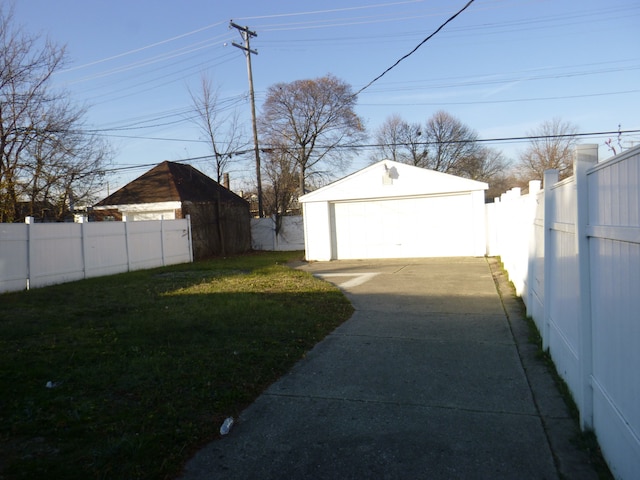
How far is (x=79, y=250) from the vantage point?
14.0 metres

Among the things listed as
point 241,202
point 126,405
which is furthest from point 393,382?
point 241,202

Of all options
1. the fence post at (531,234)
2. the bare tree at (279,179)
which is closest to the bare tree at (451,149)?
the bare tree at (279,179)

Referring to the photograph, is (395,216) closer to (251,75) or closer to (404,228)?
(404,228)

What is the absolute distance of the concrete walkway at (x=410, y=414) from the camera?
3.34 m

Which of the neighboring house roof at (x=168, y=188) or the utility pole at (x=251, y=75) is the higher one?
the utility pole at (x=251, y=75)

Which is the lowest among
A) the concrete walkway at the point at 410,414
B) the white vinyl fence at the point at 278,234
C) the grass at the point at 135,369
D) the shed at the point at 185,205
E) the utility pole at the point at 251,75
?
the concrete walkway at the point at 410,414

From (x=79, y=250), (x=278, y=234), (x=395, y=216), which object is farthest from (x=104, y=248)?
(x=278, y=234)

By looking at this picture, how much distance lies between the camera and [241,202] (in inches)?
1046

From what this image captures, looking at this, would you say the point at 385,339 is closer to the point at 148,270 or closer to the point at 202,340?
the point at 202,340

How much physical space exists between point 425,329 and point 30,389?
4.90 m

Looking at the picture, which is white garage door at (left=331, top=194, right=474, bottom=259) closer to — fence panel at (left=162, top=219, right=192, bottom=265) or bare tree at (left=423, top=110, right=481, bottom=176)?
fence panel at (left=162, top=219, right=192, bottom=265)

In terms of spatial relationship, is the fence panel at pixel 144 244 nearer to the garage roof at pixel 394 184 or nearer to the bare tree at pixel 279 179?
the garage roof at pixel 394 184

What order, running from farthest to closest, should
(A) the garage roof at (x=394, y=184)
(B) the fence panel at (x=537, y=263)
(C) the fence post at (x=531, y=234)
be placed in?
(A) the garage roof at (x=394, y=184) → (C) the fence post at (x=531, y=234) → (B) the fence panel at (x=537, y=263)

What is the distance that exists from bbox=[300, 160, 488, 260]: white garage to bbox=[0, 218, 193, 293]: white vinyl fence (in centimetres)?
560
